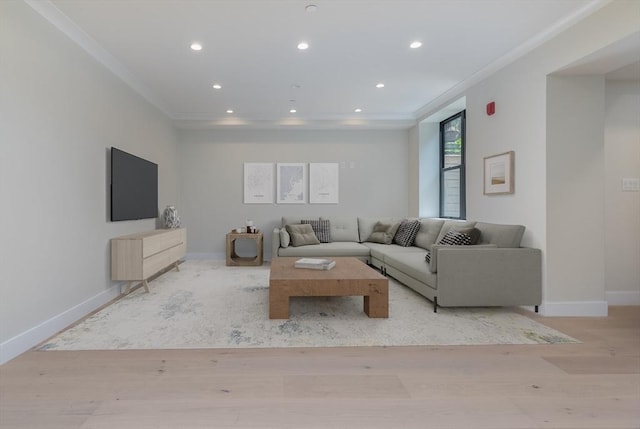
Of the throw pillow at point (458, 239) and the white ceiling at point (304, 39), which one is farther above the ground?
the white ceiling at point (304, 39)

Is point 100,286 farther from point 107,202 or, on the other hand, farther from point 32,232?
point 32,232

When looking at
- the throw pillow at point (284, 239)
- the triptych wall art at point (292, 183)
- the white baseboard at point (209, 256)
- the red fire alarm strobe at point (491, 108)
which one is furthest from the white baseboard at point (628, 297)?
the white baseboard at point (209, 256)

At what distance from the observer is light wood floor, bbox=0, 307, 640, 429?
1.56 meters

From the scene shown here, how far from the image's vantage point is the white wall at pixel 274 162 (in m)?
6.10

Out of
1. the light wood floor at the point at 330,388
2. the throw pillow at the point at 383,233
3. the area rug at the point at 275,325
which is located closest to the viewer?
the light wood floor at the point at 330,388

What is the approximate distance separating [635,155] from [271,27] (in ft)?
13.4

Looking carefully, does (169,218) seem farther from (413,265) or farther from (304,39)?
(413,265)

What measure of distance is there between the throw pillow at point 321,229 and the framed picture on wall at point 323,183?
551 millimetres

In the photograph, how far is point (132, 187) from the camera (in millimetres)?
4004

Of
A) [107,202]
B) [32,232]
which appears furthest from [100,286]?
[32,232]

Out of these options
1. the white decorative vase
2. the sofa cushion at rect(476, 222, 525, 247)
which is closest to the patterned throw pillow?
the sofa cushion at rect(476, 222, 525, 247)

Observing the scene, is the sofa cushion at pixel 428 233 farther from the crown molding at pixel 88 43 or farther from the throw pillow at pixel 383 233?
the crown molding at pixel 88 43

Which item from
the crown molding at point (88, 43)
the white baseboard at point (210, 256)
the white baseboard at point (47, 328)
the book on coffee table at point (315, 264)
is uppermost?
the crown molding at point (88, 43)

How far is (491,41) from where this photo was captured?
3.21 metres
